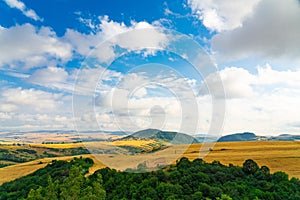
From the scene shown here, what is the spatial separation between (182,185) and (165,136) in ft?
67.8

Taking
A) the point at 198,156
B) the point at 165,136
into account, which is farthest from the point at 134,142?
the point at 198,156

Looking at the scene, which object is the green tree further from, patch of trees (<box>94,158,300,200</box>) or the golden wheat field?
the golden wheat field

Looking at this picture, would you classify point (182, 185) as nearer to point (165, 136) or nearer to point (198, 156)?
point (165, 136)

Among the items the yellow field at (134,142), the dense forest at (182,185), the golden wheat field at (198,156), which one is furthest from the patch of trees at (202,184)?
the yellow field at (134,142)

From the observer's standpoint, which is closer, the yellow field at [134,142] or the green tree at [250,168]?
the yellow field at [134,142]

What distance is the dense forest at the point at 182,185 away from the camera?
40844 millimetres

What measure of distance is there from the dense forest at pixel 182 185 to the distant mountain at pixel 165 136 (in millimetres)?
15024

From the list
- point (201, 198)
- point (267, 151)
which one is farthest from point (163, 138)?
point (267, 151)

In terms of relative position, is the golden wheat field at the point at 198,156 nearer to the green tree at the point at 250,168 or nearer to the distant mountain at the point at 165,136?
the distant mountain at the point at 165,136

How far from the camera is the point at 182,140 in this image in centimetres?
2383

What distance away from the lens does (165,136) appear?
1125 inches

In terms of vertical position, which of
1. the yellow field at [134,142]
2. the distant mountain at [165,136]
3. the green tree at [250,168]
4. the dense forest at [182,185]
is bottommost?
the dense forest at [182,185]

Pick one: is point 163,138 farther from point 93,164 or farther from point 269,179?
point 93,164

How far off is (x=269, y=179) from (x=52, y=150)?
149413 mm
